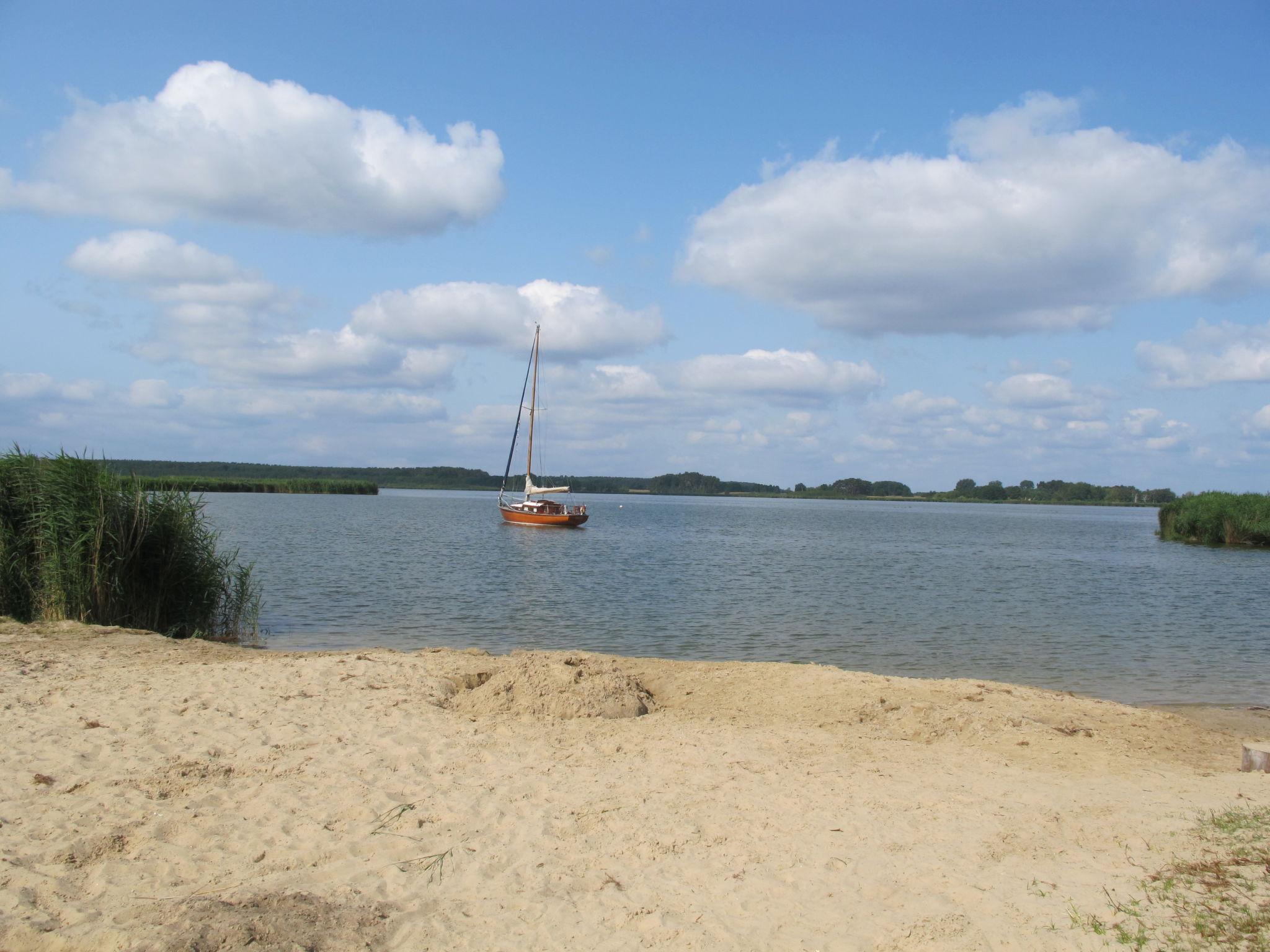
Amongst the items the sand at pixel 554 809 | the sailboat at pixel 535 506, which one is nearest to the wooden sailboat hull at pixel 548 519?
the sailboat at pixel 535 506

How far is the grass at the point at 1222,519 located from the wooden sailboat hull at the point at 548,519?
1585 inches

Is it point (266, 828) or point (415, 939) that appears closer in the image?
point (415, 939)

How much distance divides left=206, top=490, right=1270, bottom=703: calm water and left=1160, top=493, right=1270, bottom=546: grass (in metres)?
6.91

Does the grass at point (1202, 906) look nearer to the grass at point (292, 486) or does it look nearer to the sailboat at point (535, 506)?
the sailboat at point (535, 506)

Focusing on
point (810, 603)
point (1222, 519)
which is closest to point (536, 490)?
point (810, 603)

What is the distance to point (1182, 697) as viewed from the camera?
43.3ft

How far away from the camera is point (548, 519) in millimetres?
55562

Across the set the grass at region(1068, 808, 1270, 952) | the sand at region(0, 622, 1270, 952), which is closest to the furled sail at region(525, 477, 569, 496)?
the sand at region(0, 622, 1270, 952)

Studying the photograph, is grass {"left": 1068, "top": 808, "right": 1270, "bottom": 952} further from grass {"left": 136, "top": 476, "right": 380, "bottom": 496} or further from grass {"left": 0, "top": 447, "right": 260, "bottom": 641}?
grass {"left": 136, "top": 476, "right": 380, "bottom": 496}

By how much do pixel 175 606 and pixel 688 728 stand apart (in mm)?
10529

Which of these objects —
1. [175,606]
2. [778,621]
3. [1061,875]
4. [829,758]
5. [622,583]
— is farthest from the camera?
[622,583]

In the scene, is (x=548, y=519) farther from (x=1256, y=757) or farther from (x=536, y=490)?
(x=1256, y=757)

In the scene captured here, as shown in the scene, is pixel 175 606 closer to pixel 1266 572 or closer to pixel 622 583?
pixel 622 583

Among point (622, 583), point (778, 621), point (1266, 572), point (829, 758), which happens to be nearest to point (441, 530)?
point (622, 583)
